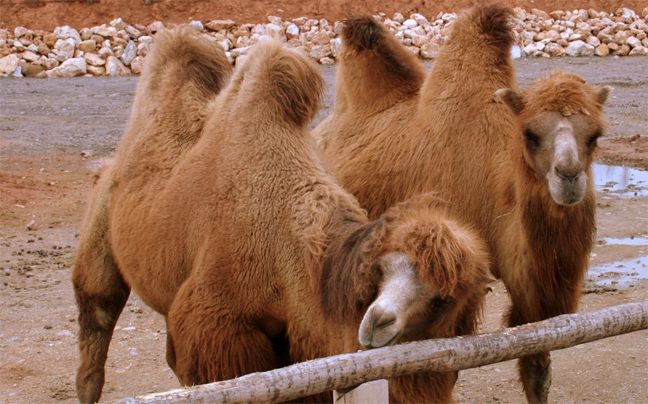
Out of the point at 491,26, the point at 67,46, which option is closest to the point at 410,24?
the point at 67,46

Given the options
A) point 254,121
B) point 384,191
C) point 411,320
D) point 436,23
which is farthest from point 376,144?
point 436,23

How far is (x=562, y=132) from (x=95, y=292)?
2.81 metres

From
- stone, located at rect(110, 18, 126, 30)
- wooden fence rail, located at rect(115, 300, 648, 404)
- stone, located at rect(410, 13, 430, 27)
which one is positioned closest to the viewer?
wooden fence rail, located at rect(115, 300, 648, 404)

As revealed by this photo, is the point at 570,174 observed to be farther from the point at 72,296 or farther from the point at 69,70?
the point at 69,70

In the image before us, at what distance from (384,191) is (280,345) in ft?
7.20

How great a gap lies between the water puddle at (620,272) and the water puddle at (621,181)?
241 cm

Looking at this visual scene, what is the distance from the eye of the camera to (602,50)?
24047mm

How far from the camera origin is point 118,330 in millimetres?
6520

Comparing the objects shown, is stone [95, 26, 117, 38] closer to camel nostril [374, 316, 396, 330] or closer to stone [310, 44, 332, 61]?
stone [310, 44, 332, 61]

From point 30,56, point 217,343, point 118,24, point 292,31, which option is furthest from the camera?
point 292,31

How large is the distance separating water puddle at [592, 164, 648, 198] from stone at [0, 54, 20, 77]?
16304 mm

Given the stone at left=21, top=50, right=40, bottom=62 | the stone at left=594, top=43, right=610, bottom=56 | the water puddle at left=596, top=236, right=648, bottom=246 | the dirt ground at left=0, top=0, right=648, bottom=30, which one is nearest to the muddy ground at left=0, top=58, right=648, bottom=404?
the water puddle at left=596, top=236, right=648, bottom=246

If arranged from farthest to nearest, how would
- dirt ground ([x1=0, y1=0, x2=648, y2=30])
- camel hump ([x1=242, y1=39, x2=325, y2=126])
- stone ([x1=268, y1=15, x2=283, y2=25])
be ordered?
dirt ground ([x1=0, y1=0, x2=648, y2=30]), stone ([x1=268, y1=15, x2=283, y2=25]), camel hump ([x1=242, y1=39, x2=325, y2=126])

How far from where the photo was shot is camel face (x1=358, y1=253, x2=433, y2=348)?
9.12 ft
